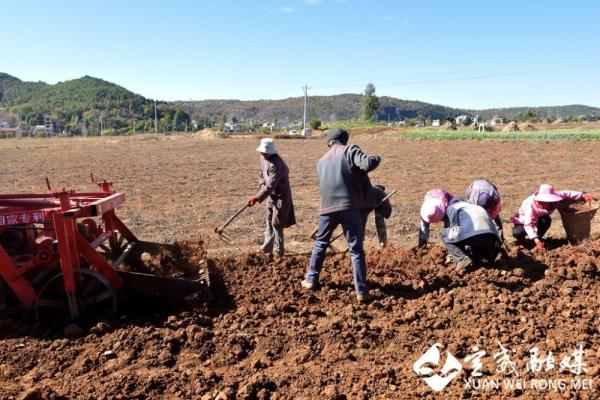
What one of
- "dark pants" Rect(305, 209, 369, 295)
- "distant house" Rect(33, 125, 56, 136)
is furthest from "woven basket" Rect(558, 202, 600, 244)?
"distant house" Rect(33, 125, 56, 136)

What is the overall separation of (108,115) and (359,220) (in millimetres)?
171697

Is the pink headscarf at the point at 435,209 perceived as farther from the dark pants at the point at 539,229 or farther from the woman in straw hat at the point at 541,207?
the dark pants at the point at 539,229

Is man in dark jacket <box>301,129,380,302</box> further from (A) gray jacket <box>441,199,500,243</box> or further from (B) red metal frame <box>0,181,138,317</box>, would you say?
(B) red metal frame <box>0,181,138,317</box>

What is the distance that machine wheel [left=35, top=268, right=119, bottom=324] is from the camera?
4629 millimetres

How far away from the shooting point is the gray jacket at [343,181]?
4.95 meters

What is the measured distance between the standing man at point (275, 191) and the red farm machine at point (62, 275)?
1577 mm

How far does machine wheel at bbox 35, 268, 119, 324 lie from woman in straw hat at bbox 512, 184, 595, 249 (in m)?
4.74

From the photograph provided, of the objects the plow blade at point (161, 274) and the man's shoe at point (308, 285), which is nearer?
the plow blade at point (161, 274)

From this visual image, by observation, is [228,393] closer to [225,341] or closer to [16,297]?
[225,341]

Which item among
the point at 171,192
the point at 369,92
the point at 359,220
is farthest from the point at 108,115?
the point at 359,220

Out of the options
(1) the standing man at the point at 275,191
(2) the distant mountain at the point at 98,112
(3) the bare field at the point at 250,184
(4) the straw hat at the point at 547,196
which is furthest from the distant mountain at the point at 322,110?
(4) the straw hat at the point at 547,196

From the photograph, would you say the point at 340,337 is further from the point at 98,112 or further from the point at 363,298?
the point at 98,112

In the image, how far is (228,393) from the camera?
11.3ft

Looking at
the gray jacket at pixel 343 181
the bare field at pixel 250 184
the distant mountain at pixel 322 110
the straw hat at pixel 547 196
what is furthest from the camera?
the distant mountain at pixel 322 110
